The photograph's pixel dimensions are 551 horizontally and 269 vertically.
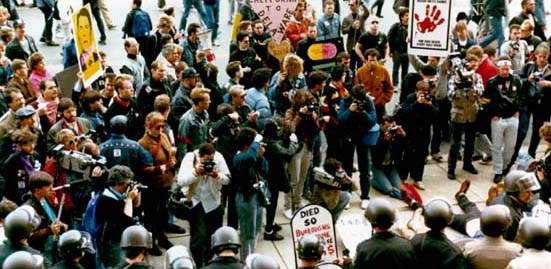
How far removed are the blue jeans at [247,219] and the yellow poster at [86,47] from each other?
2.92m

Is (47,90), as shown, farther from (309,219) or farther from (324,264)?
(324,264)

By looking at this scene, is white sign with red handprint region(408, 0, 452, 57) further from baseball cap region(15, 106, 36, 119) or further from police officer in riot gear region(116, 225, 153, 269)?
police officer in riot gear region(116, 225, 153, 269)

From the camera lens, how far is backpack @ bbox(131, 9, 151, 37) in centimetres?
1463

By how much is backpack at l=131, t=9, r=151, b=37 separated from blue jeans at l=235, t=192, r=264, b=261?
6401 mm

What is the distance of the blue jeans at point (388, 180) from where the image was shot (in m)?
11.3

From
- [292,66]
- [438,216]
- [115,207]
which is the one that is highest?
[292,66]

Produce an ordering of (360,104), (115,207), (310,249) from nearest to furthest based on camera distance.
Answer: (310,249) → (115,207) → (360,104)

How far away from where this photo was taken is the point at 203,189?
8672mm

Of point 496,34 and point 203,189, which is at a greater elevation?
point 496,34

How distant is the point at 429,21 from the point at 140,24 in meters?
5.38

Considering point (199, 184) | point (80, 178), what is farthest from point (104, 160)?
point (199, 184)

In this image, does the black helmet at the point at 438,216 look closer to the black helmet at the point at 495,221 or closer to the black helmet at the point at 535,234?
the black helmet at the point at 495,221

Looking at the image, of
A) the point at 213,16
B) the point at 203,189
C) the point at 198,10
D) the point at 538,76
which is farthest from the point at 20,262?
the point at 213,16

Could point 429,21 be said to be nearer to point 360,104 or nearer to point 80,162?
point 360,104
